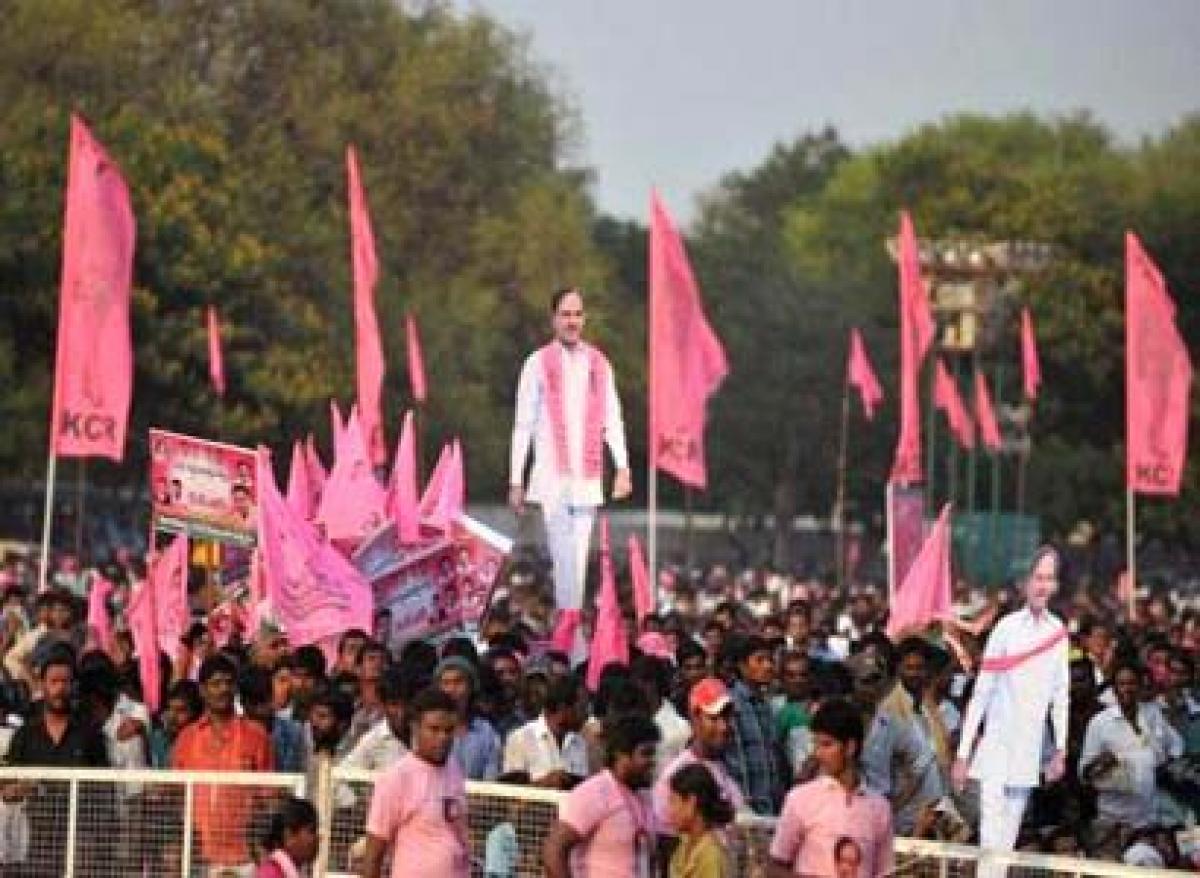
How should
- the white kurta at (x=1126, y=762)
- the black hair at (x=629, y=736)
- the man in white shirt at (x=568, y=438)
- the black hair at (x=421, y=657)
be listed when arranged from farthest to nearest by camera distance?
the man in white shirt at (x=568, y=438) → the white kurta at (x=1126, y=762) → the black hair at (x=421, y=657) → the black hair at (x=629, y=736)

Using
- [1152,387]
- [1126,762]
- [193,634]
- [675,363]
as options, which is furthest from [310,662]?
[1152,387]

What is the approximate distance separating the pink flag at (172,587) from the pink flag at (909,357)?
469 inches

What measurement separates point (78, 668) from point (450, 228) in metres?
72.1

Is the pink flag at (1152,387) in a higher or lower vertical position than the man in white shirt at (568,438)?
higher

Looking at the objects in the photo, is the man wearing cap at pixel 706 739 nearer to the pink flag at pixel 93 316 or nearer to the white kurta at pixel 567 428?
the white kurta at pixel 567 428

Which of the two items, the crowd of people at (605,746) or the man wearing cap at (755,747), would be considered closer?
the crowd of people at (605,746)

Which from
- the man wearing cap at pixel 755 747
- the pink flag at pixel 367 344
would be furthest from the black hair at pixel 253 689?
the pink flag at pixel 367 344

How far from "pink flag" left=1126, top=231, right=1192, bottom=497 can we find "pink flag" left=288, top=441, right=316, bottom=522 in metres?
13.7

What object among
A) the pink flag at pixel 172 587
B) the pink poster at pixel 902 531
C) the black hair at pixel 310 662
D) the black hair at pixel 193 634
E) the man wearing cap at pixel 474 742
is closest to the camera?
the man wearing cap at pixel 474 742

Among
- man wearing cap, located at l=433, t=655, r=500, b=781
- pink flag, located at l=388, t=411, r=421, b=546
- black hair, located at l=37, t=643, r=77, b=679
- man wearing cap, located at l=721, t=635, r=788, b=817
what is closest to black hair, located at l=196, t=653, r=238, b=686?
black hair, located at l=37, t=643, r=77, b=679

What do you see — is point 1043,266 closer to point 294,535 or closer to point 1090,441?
point 1090,441

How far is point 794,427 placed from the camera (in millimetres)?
102938

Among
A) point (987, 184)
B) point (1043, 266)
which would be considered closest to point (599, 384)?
point (1043, 266)

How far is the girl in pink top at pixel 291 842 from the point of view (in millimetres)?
17156
